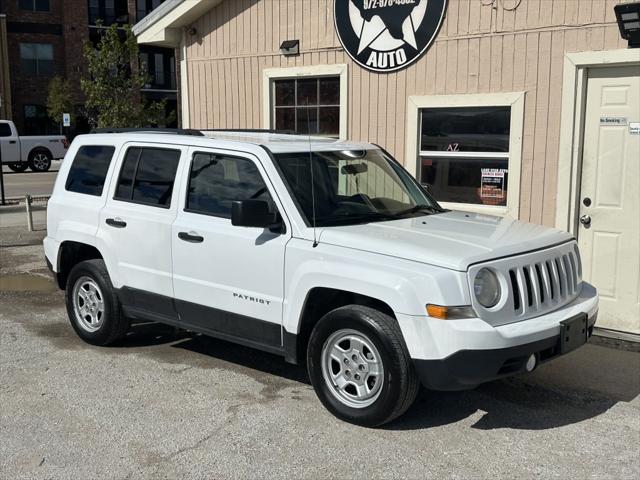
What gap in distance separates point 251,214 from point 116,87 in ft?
59.1

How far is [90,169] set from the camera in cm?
633

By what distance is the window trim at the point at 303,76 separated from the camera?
8.49 m

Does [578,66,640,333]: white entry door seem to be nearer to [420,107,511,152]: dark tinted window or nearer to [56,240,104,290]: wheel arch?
[420,107,511,152]: dark tinted window

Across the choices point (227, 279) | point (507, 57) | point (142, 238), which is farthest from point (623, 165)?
point (142, 238)

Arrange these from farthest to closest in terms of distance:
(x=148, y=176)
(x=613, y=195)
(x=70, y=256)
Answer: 1. (x=613, y=195)
2. (x=70, y=256)
3. (x=148, y=176)

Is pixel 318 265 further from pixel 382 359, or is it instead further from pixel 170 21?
pixel 170 21

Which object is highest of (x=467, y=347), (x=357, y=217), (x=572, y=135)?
(x=572, y=135)

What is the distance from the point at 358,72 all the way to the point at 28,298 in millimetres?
4507

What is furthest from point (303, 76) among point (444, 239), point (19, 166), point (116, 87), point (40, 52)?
point (40, 52)

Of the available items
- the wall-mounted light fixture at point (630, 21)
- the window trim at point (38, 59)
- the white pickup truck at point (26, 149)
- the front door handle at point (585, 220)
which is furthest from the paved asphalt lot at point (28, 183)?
the wall-mounted light fixture at point (630, 21)

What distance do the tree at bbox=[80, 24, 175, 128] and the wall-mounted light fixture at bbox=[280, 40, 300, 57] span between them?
39.4ft

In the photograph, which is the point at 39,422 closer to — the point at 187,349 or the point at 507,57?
the point at 187,349

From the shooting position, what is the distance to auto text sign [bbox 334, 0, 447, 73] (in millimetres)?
7729

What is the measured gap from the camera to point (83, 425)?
4.61 m
